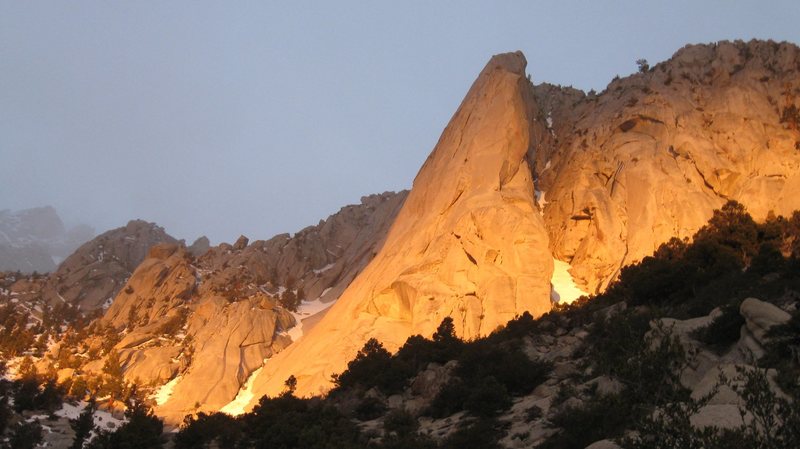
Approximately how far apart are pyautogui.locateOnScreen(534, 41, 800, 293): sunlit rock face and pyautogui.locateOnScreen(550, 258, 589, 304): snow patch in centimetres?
58

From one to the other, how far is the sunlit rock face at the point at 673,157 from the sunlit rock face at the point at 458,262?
12.8 ft

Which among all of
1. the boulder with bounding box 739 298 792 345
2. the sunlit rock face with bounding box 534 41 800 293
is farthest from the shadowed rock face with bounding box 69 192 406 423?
the boulder with bounding box 739 298 792 345

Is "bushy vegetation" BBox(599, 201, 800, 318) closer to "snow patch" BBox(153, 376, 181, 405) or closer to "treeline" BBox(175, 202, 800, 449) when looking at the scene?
"treeline" BBox(175, 202, 800, 449)

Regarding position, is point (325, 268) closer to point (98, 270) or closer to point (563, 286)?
point (98, 270)

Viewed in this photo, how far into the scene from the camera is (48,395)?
40.2 metres

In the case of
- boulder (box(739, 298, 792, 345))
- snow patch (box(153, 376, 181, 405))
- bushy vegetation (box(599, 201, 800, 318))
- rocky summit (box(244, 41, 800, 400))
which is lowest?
boulder (box(739, 298, 792, 345))

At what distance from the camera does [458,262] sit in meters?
41.6

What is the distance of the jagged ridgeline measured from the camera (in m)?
22.5

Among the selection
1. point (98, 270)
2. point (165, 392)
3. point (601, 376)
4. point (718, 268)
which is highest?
point (98, 270)

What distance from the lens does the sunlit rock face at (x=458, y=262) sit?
39.0 metres

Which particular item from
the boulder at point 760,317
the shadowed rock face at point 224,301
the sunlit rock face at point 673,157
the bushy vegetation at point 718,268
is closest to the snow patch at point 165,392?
the shadowed rock face at point 224,301

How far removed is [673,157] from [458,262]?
54.4ft

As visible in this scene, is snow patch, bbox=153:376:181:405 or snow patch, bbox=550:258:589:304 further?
snow patch, bbox=153:376:181:405

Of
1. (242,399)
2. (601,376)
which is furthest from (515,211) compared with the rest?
(601,376)
